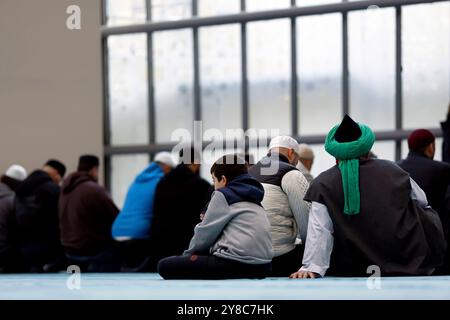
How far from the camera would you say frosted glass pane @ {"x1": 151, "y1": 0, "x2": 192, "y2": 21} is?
14.0 metres

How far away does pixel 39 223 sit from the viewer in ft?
33.5

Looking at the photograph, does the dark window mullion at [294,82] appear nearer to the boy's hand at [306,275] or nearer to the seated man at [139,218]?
the seated man at [139,218]

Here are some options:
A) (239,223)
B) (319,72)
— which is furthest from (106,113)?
(239,223)

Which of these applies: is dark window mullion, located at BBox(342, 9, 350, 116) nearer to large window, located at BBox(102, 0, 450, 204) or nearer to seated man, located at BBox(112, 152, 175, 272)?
large window, located at BBox(102, 0, 450, 204)

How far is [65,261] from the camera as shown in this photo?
10344 mm

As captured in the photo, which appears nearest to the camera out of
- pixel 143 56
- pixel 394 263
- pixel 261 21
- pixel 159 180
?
pixel 394 263

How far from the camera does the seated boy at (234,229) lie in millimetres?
5793

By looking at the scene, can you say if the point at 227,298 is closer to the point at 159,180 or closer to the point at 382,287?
the point at 382,287

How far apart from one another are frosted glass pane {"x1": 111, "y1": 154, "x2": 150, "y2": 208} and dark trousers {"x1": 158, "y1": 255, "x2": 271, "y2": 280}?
8.28 m

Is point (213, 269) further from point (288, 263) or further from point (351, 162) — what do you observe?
point (351, 162)

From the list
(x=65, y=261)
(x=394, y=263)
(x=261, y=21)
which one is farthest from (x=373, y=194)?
(x=261, y=21)

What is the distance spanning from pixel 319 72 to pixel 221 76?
1.52m

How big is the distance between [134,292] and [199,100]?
9520 mm

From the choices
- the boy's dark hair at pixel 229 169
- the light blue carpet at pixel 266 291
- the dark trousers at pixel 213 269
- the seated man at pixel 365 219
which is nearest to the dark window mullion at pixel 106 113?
the dark trousers at pixel 213 269
